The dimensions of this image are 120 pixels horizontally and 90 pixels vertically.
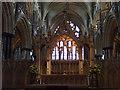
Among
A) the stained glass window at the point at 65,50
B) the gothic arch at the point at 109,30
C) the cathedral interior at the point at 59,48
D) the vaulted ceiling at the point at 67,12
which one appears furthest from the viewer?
the vaulted ceiling at the point at 67,12

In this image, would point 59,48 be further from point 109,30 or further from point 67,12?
point 109,30

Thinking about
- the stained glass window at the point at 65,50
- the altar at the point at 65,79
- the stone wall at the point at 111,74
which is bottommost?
the altar at the point at 65,79

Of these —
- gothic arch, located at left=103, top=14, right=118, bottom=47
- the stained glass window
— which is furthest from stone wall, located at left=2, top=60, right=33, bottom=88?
the stained glass window

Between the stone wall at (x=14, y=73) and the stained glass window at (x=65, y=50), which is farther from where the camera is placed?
the stained glass window at (x=65, y=50)

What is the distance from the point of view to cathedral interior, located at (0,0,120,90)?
11133 millimetres

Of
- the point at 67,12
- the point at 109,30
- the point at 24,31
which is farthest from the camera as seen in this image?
the point at 67,12

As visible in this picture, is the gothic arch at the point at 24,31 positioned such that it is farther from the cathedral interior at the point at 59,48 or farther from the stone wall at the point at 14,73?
the stone wall at the point at 14,73

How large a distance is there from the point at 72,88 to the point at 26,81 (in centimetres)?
256

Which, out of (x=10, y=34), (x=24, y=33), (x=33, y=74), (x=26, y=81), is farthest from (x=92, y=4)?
(x=26, y=81)

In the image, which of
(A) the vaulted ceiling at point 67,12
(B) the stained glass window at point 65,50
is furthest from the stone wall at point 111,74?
(A) the vaulted ceiling at point 67,12

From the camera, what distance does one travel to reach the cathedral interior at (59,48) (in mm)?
11133

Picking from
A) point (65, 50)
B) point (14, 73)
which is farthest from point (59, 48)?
point (14, 73)

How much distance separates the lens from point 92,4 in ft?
84.4

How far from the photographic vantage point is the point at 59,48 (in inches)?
1011
